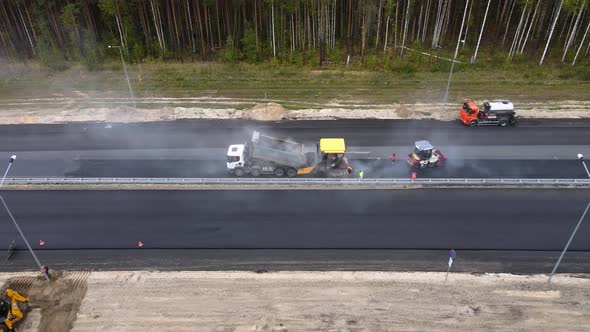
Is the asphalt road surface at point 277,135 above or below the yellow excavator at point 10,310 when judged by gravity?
above

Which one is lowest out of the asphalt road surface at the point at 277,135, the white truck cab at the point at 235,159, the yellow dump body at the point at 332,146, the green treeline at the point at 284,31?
the asphalt road surface at the point at 277,135

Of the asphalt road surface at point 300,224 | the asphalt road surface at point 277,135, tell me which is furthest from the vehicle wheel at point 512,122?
the asphalt road surface at point 300,224

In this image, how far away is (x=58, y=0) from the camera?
154 feet

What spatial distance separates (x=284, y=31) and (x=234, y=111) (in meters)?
16.1

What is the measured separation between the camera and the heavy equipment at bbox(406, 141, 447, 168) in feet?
93.4

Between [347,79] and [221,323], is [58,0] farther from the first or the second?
[221,323]

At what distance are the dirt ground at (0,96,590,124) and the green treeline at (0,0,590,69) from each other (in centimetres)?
1053

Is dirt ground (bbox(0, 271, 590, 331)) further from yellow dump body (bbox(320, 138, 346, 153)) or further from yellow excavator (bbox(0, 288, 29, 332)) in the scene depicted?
yellow dump body (bbox(320, 138, 346, 153))

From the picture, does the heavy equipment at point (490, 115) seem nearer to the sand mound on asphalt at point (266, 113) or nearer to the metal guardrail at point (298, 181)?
the metal guardrail at point (298, 181)

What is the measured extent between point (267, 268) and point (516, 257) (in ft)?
44.6

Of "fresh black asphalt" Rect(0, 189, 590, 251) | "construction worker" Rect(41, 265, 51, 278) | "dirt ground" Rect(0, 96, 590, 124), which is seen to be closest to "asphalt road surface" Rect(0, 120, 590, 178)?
"dirt ground" Rect(0, 96, 590, 124)

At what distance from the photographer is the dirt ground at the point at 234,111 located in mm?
36812

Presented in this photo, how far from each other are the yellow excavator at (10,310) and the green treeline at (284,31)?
1378 inches

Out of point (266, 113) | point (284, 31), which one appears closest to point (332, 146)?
point (266, 113)
